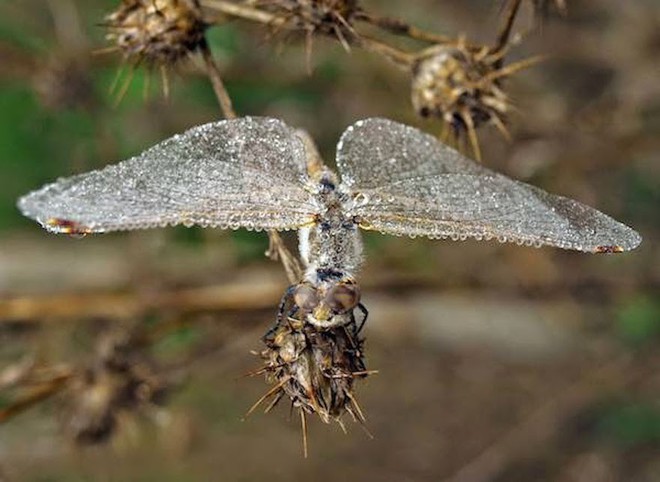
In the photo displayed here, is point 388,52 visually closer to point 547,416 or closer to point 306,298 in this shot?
point 306,298

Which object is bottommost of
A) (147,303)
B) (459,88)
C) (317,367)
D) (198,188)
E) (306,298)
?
(147,303)

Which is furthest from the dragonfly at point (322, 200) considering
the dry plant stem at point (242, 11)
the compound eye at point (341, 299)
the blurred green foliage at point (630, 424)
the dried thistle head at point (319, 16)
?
the blurred green foliage at point (630, 424)

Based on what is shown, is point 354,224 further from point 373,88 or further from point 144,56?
point 373,88

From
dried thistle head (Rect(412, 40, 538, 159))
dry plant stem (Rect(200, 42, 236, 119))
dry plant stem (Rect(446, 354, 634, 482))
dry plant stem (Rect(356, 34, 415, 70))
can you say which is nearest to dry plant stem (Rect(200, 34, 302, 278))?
dry plant stem (Rect(200, 42, 236, 119))

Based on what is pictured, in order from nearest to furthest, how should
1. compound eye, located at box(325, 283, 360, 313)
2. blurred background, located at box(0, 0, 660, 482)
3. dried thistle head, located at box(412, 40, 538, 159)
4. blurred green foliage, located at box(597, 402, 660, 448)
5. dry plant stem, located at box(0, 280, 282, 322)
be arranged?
compound eye, located at box(325, 283, 360, 313)
dried thistle head, located at box(412, 40, 538, 159)
dry plant stem, located at box(0, 280, 282, 322)
blurred background, located at box(0, 0, 660, 482)
blurred green foliage, located at box(597, 402, 660, 448)

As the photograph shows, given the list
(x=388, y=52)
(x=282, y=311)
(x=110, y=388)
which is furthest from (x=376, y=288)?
(x=282, y=311)

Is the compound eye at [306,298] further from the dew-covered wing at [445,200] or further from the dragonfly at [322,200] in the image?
the dew-covered wing at [445,200]

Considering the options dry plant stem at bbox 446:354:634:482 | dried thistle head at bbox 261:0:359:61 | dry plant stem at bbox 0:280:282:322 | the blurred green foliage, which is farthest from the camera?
the blurred green foliage

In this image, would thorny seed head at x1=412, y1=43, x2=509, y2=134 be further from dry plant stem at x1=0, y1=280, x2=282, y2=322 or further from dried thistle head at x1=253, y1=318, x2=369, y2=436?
dry plant stem at x1=0, y1=280, x2=282, y2=322
